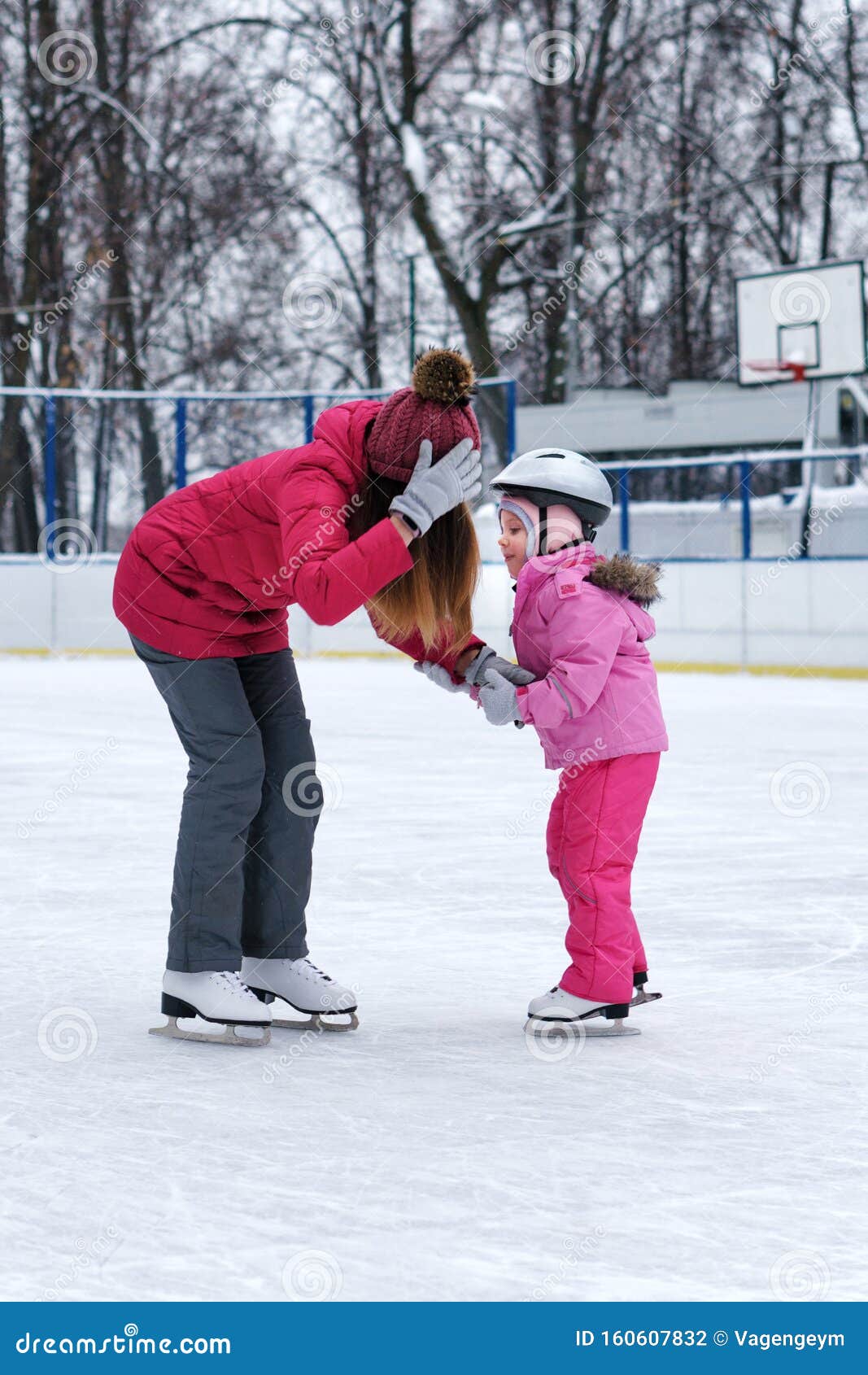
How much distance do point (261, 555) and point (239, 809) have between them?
1.41 ft

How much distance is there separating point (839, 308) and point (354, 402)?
47.3 feet

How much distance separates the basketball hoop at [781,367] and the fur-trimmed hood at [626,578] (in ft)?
47.1

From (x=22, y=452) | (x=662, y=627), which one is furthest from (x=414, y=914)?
(x=22, y=452)

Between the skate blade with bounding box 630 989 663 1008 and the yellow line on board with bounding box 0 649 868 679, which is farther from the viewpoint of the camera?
the yellow line on board with bounding box 0 649 868 679

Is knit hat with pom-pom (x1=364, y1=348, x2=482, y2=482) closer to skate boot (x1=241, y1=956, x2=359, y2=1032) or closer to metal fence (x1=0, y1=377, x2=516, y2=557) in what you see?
skate boot (x1=241, y1=956, x2=359, y2=1032)

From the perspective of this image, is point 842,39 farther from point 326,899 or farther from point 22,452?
point 326,899

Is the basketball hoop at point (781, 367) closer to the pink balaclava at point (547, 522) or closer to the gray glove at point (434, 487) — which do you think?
the pink balaclava at point (547, 522)

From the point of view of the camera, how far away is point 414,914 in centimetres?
422

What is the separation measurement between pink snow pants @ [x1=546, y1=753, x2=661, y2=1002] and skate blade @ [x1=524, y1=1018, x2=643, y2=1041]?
7 cm

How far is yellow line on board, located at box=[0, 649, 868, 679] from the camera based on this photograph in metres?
13.7

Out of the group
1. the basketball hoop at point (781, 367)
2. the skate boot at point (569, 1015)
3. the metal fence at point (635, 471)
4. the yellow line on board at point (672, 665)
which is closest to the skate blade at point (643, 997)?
the skate boot at point (569, 1015)

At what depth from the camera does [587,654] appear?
2.98 metres

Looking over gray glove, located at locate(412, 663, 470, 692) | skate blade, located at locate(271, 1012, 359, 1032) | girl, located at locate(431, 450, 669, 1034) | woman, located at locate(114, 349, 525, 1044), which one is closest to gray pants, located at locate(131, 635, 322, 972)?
woman, located at locate(114, 349, 525, 1044)
